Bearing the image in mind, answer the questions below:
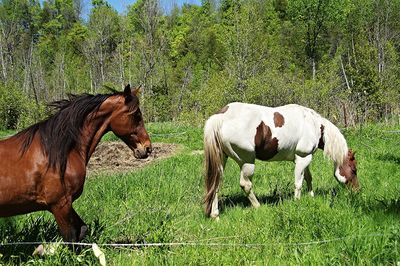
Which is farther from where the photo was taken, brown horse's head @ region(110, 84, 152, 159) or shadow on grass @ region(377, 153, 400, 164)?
shadow on grass @ region(377, 153, 400, 164)

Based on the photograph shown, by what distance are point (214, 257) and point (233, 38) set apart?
26653 millimetres

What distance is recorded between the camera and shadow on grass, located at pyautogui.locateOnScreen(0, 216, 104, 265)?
153 inches

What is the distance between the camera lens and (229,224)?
5246 mm

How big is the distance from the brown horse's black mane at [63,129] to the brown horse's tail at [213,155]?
2.20m

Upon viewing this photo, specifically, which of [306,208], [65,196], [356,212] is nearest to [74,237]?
[65,196]

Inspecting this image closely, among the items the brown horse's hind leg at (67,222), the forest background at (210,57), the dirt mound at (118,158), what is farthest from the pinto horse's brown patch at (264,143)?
the forest background at (210,57)

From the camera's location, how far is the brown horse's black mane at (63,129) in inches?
144

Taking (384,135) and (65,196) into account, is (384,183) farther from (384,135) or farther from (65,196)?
(384,135)

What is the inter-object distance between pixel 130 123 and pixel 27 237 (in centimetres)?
155

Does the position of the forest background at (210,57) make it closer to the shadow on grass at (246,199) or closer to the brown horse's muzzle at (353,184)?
the brown horse's muzzle at (353,184)

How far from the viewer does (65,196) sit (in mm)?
3633

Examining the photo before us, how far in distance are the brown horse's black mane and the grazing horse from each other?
2.30 m

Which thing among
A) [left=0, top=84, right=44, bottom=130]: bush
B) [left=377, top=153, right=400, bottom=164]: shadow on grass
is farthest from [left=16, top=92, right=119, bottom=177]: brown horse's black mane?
[left=0, top=84, right=44, bottom=130]: bush

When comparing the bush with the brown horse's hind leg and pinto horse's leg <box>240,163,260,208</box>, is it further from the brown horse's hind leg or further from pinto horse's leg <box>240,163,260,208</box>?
the brown horse's hind leg
